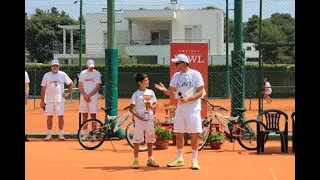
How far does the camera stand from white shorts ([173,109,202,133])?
7891mm

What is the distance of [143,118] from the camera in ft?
26.8

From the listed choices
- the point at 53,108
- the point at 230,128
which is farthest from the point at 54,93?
the point at 230,128

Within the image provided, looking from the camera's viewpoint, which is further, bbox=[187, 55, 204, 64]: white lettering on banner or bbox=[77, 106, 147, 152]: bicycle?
bbox=[187, 55, 204, 64]: white lettering on banner

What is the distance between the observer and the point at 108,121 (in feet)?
36.2

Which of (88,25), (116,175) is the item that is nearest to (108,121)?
(116,175)

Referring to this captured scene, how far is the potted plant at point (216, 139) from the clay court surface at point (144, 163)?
0.48 feet

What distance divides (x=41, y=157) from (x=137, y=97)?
2.30 meters

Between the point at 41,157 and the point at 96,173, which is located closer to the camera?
the point at 96,173

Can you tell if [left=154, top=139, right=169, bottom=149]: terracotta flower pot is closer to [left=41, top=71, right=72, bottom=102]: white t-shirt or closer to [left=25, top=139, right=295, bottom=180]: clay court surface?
[left=25, top=139, right=295, bottom=180]: clay court surface

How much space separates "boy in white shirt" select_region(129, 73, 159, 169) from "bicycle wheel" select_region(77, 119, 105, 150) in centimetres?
245

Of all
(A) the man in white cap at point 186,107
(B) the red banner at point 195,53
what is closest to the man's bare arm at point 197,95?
(A) the man in white cap at point 186,107

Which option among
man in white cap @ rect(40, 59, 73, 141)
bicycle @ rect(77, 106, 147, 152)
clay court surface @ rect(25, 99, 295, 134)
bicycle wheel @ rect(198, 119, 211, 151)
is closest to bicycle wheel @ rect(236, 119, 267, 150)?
bicycle wheel @ rect(198, 119, 211, 151)

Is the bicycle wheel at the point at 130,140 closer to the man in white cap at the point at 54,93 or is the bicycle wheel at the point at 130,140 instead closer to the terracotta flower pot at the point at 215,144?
the terracotta flower pot at the point at 215,144
